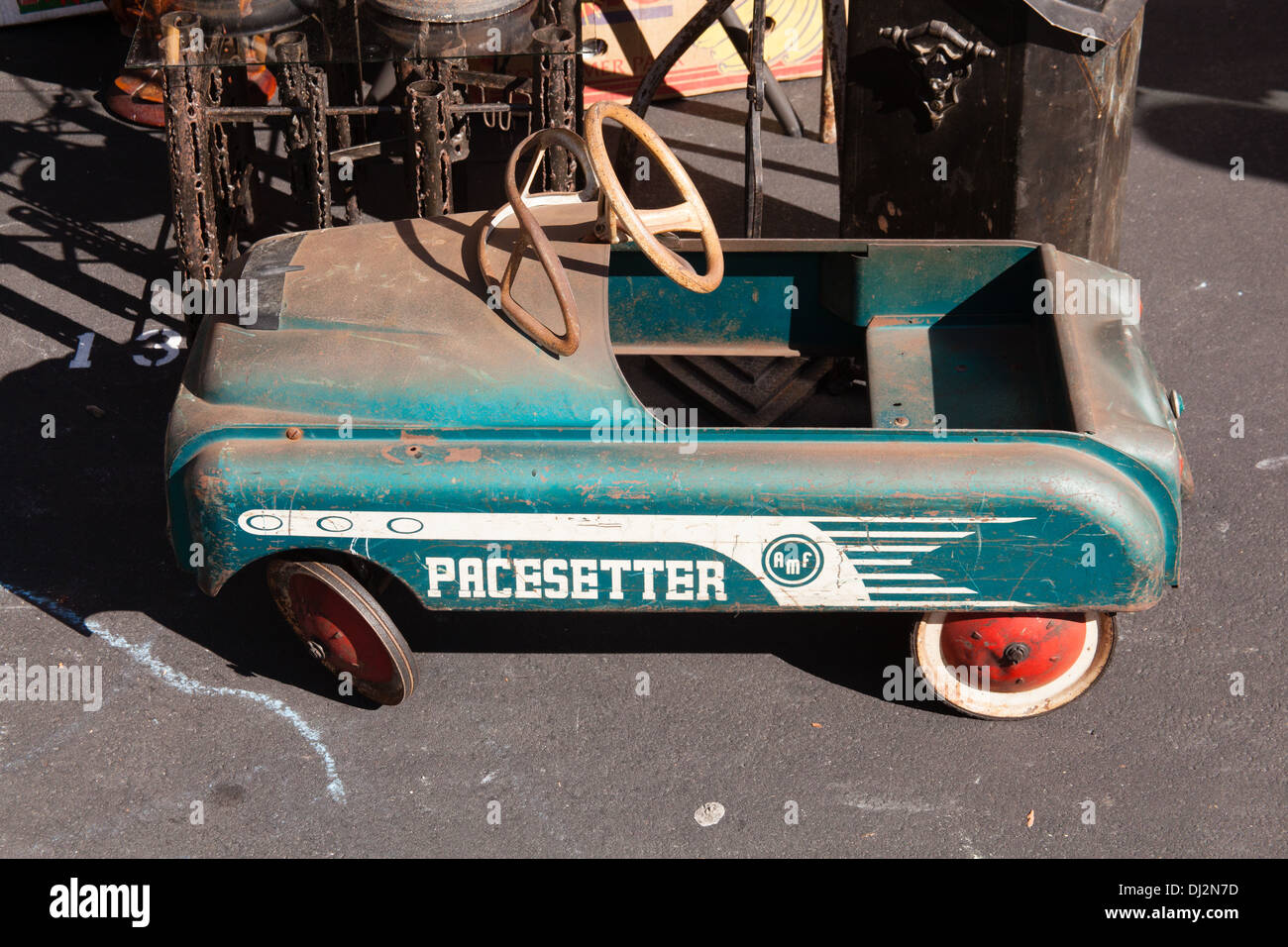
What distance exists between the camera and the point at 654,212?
13.7ft

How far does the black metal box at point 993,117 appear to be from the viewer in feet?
16.6

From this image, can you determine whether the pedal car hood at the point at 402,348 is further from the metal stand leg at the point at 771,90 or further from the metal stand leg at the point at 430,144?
the metal stand leg at the point at 771,90

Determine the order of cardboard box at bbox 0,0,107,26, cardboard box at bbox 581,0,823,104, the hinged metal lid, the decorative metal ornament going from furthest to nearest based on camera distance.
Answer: cardboard box at bbox 0,0,107,26 < cardboard box at bbox 581,0,823,104 < the decorative metal ornament < the hinged metal lid

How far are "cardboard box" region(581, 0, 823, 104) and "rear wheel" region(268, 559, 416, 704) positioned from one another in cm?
391

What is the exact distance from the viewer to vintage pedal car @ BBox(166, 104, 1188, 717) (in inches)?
144

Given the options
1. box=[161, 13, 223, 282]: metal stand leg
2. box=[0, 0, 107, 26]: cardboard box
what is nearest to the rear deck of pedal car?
box=[161, 13, 223, 282]: metal stand leg

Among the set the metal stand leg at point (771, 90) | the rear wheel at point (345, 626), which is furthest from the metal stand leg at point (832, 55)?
the rear wheel at point (345, 626)

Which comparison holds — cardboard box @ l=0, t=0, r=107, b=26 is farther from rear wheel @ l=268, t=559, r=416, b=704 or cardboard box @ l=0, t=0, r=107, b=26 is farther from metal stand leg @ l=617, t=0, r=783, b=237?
rear wheel @ l=268, t=559, r=416, b=704

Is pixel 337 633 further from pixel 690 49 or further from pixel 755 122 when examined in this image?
pixel 690 49

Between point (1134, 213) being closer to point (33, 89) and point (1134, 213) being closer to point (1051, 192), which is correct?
point (1051, 192)

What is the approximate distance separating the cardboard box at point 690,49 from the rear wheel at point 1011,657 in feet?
13.3

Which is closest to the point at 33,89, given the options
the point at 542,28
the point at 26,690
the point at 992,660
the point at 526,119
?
the point at 526,119

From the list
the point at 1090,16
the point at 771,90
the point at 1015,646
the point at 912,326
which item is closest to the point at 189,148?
the point at 912,326

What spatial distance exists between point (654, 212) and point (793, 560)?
3.82 feet
